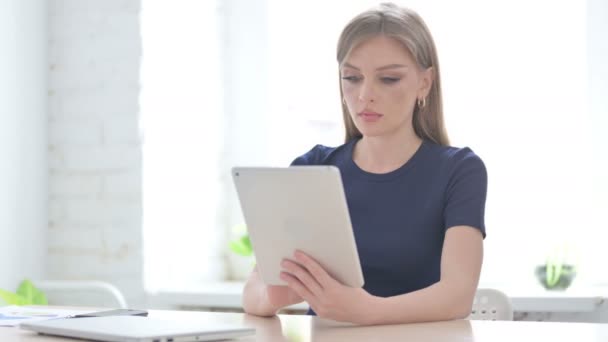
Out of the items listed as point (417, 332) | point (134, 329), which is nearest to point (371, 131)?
point (417, 332)

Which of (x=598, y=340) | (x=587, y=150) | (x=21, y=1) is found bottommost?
(x=598, y=340)

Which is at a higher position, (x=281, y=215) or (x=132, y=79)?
(x=132, y=79)

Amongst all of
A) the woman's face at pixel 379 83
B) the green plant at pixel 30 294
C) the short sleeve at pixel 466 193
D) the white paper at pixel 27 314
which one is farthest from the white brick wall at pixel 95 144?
the short sleeve at pixel 466 193

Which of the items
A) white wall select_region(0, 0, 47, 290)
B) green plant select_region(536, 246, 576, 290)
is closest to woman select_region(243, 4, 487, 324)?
green plant select_region(536, 246, 576, 290)

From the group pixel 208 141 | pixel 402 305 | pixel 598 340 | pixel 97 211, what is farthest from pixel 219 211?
pixel 598 340

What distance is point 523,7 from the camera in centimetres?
330

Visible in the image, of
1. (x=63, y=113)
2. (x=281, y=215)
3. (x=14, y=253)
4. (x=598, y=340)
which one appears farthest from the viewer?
(x=63, y=113)

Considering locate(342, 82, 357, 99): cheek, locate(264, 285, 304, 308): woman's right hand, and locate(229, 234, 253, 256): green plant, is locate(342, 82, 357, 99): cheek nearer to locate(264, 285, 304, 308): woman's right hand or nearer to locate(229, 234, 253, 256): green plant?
locate(264, 285, 304, 308): woman's right hand

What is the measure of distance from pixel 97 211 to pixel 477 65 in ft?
4.57

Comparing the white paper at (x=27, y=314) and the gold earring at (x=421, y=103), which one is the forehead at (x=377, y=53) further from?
the white paper at (x=27, y=314)

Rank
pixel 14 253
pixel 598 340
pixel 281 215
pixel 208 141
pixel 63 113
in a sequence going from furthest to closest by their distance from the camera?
pixel 208 141, pixel 63 113, pixel 14 253, pixel 281 215, pixel 598 340

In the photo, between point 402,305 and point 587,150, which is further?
point 587,150

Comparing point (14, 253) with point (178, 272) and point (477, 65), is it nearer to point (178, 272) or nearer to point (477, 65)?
point (178, 272)

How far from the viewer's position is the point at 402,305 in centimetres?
165
